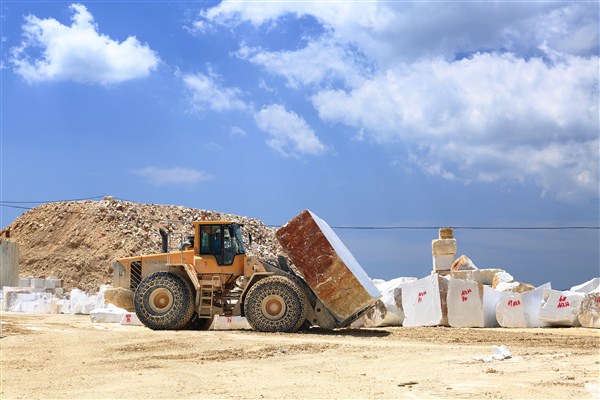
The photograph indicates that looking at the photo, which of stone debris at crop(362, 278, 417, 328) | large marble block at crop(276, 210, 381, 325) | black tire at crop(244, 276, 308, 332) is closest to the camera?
large marble block at crop(276, 210, 381, 325)

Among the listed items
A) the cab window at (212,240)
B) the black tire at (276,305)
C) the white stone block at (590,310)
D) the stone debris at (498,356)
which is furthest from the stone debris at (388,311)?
the stone debris at (498,356)

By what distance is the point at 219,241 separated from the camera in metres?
16.6

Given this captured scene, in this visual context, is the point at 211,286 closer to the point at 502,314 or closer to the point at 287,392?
the point at 502,314

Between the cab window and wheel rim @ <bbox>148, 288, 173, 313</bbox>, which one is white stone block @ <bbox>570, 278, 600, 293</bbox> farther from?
wheel rim @ <bbox>148, 288, 173, 313</bbox>

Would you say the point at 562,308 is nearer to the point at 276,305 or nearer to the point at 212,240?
the point at 276,305

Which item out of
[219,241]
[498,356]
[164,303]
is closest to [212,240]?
[219,241]

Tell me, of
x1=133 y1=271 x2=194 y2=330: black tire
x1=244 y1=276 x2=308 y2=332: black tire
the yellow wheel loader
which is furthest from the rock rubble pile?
x1=244 y1=276 x2=308 y2=332: black tire

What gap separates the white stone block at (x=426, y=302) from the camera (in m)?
16.9

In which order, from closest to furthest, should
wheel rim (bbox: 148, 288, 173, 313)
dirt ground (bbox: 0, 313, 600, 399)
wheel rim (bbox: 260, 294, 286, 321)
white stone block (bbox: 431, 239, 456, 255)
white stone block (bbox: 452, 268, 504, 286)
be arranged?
dirt ground (bbox: 0, 313, 600, 399) → wheel rim (bbox: 260, 294, 286, 321) → wheel rim (bbox: 148, 288, 173, 313) → white stone block (bbox: 452, 268, 504, 286) → white stone block (bbox: 431, 239, 456, 255)

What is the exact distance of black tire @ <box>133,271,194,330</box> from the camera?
16.3 meters

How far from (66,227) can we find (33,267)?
327 cm

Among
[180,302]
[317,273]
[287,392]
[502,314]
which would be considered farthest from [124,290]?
[287,392]

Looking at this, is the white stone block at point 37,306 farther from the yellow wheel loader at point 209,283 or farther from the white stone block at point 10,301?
the yellow wheel loader at point 209,283

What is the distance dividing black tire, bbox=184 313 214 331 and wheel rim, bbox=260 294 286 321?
1.92 m
